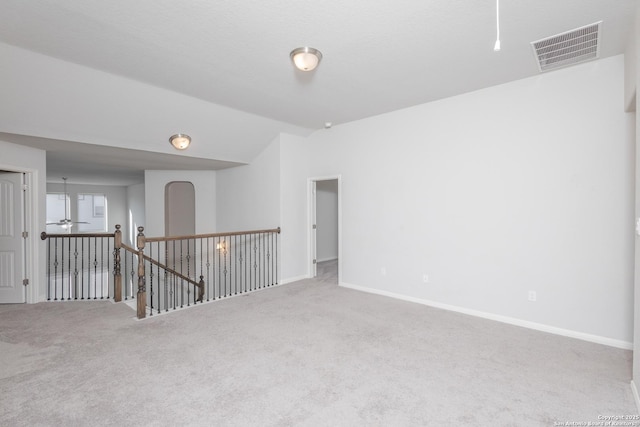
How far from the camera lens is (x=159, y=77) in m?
3.44

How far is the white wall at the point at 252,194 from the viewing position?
576cm

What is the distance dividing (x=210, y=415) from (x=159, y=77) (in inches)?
133

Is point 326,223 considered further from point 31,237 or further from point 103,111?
point 31,237

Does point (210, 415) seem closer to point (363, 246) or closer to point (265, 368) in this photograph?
point (265, 368)

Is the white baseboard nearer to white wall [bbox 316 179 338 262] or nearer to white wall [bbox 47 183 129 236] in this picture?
white wall [bbox 316 179 338 262]

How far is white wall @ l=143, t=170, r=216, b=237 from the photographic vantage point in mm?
7332

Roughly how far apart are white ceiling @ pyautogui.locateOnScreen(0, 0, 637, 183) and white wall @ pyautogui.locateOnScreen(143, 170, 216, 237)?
389 centimetres

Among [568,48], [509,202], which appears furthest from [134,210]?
[568,48]

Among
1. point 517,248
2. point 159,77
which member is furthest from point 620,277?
point 159,77

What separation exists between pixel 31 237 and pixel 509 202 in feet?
21.4

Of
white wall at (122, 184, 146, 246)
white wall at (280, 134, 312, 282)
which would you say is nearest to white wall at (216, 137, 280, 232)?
white wall at (280, 134, 312, 282)

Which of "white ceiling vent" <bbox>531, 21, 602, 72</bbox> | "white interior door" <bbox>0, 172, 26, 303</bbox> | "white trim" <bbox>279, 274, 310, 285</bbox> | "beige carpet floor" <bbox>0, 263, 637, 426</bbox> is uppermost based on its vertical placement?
"white ceiling vent" <bbox>531, 21, 602, 72</bbox>

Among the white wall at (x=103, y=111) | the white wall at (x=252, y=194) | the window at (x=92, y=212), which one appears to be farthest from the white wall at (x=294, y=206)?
the window at (x=92, y=212)

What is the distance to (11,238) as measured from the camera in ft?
14.5
